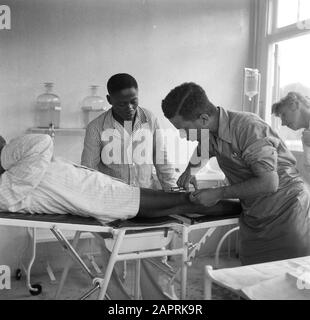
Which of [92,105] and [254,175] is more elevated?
[92,105]

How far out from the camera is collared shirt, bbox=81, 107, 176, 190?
233 centimetres

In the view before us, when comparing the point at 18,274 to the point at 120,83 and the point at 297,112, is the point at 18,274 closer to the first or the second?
the point at 120,83

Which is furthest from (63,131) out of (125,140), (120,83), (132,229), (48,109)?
(132,229)

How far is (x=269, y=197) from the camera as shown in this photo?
5.86 feet

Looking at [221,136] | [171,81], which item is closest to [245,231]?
[221,136]

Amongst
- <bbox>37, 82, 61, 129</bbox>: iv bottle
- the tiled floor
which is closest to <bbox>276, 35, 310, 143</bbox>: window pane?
the tiled floor

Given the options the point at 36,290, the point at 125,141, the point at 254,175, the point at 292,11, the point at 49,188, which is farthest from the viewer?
the point at 292,11

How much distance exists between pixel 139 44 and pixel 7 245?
1854 millimetres

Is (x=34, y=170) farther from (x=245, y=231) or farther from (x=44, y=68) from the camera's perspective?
(x=44, y=68)

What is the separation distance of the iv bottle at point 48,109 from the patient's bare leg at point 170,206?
4.17 feet

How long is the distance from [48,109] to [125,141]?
82 centimetres

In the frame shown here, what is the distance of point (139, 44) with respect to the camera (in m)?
3.15

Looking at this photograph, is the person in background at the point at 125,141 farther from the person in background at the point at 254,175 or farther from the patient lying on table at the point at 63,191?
the person in background at the point at 254,175

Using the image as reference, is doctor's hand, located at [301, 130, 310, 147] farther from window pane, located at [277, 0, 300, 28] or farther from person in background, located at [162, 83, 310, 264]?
window pane, located at [277, 0, 300, 28]
